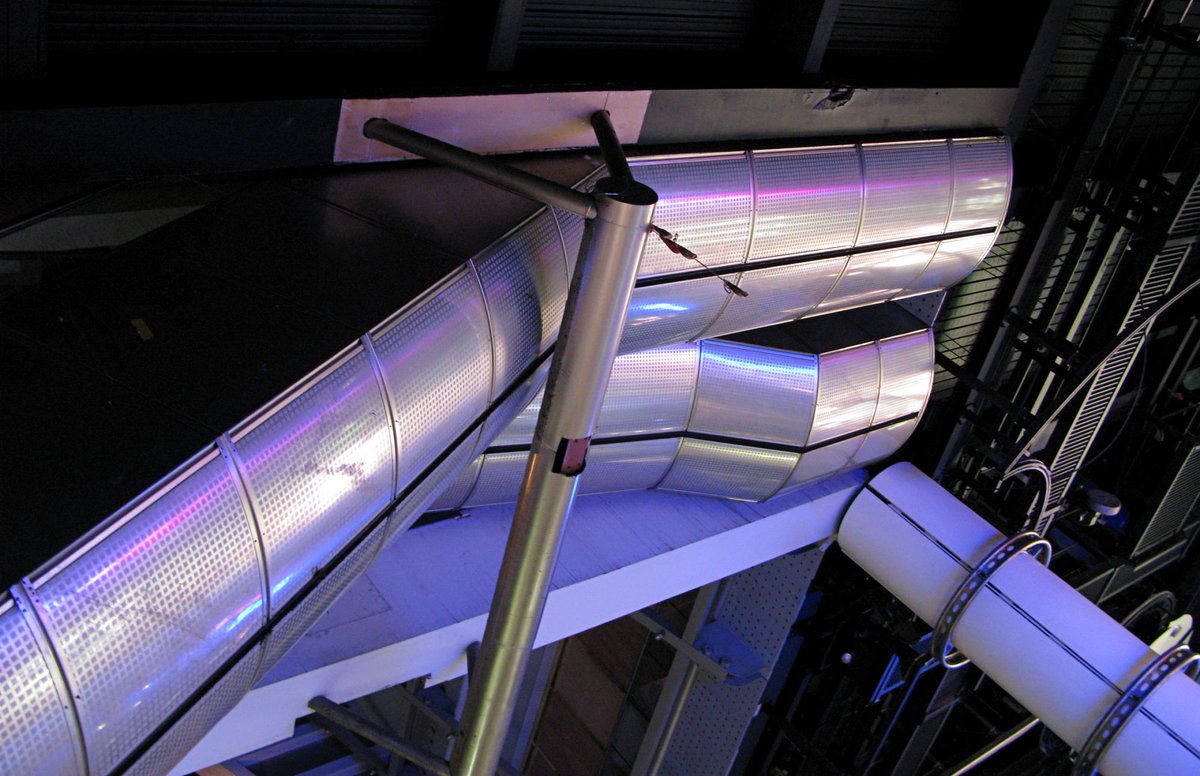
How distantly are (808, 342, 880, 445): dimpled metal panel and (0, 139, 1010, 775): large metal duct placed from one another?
97 centimetres

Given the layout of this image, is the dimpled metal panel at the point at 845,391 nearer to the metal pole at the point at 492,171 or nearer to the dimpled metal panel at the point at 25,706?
the metal pole at the point at 492,171

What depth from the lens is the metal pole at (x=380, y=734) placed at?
4.49m

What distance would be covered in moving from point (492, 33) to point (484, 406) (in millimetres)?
1659

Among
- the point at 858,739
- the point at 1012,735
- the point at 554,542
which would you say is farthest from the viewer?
the point at 1012,735

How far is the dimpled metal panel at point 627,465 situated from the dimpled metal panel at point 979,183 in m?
2.11

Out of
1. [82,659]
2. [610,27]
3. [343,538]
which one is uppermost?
[610,27]

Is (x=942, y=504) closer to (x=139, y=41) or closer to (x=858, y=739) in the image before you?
(x=858, y=739)

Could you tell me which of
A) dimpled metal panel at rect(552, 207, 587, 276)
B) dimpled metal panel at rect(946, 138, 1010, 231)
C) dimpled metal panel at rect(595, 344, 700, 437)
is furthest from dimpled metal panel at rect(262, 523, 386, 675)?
dimpled metal panel at rect(946, 138, 1010, 231)

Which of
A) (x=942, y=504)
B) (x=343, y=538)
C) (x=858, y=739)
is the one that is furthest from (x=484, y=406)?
(x=858, y=739)

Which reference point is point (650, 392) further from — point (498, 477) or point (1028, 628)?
point (1028, 628)

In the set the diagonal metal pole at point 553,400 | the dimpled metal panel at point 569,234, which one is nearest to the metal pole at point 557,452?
the diagonal metal pole at point 553,400

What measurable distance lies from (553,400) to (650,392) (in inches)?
69.7

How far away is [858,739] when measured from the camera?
27.2 ft

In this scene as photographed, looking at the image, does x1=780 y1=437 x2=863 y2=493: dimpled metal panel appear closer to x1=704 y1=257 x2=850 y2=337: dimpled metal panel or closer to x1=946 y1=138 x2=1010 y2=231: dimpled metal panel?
x1=704 y1=257 x2=850 y2=337: dimpled metal panel
